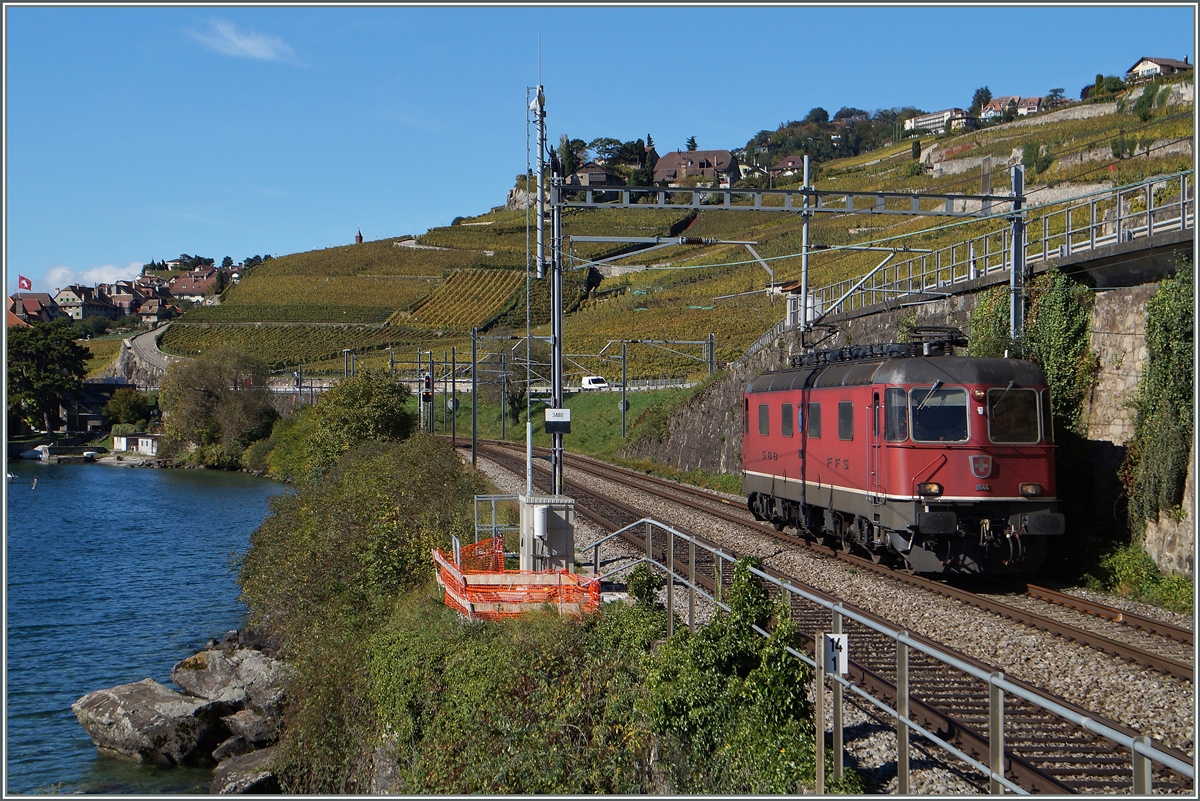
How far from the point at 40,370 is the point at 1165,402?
93.1 meters

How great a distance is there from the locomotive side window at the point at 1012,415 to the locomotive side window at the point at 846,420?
2.43m

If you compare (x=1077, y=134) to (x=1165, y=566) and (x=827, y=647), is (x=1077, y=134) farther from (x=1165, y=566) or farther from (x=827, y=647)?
(x=827, y=647)

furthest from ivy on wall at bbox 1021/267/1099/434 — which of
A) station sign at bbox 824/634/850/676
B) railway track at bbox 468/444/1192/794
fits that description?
station sign at bbox 824/634/850/676

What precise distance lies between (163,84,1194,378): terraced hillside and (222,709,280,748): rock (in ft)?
104

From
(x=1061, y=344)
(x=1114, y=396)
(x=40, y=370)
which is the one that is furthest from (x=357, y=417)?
(x=40, y=370)

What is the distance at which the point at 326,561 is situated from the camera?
20.5 meters

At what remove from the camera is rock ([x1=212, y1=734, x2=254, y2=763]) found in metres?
18.0

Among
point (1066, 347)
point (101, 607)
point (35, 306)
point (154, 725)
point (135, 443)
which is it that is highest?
point (35, 306)

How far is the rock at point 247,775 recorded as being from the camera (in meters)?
15.7

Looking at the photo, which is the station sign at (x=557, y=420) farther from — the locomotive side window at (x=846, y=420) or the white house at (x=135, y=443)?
the white house at (x=135, y=443)

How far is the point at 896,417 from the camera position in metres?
15.7

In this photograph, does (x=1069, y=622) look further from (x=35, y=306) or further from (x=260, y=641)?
(x=35, y=306)

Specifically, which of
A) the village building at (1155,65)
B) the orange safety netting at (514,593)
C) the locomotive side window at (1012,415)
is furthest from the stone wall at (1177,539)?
the village building at (1155,65)

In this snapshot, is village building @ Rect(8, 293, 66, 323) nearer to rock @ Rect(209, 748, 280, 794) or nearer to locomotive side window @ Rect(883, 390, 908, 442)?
rock @ Rect(209, 748, 280, 794)
